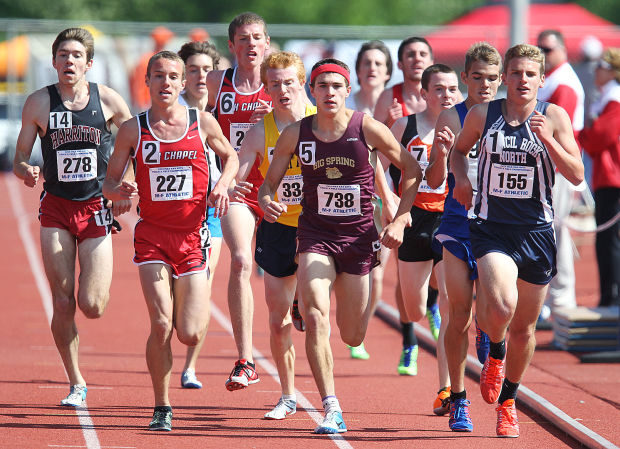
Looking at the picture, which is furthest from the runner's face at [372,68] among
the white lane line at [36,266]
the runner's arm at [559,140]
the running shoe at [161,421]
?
the running shoe at [161,421]

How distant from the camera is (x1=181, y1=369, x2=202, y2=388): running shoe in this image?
27.2ft

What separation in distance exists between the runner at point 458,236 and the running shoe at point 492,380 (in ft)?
0.76

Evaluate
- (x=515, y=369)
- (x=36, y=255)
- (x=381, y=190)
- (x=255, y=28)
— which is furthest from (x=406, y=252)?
(x=36, y=255)

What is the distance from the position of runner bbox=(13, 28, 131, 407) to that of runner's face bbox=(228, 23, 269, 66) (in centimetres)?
123

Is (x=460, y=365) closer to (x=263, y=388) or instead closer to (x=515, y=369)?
(x=515, y=369)

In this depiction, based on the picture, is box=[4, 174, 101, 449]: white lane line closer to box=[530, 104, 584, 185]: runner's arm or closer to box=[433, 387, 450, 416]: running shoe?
box=[433, 387, 450, 416]: running shoe

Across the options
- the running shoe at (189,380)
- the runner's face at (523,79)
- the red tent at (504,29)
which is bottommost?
the running shoe at (189,380)

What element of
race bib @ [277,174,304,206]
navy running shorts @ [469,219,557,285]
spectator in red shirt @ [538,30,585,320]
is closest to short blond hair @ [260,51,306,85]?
race bib @ [277,174,304,206]

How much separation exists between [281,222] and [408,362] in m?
2.19

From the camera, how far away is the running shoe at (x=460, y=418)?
22.3 ft

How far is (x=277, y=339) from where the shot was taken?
7.19 meters

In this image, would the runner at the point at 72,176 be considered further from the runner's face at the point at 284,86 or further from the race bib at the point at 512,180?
the race bib at the point at 512,180

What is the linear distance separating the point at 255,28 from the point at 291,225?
1790 millimetres

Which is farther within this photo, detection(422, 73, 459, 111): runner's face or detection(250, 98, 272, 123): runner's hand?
detection(250, 98, 272, 123): runner's hand
